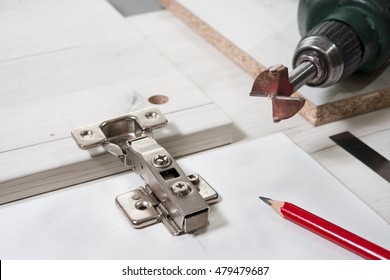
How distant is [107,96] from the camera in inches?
31.1

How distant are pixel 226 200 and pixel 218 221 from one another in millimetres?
35

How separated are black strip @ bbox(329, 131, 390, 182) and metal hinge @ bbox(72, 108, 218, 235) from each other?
0.20 m

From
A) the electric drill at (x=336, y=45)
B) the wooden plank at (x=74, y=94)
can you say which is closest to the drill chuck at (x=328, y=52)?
the electric drill at (x=336, y=45)

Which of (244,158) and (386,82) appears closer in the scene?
(244,158)

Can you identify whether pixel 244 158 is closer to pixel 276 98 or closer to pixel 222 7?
pixel 276 98

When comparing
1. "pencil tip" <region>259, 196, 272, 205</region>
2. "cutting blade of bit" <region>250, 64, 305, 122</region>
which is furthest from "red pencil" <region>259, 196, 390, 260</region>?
"cutting blade of bit" <region>250, 64, 305, 122</region>

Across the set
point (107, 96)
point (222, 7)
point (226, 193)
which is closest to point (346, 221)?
point (226, 193)

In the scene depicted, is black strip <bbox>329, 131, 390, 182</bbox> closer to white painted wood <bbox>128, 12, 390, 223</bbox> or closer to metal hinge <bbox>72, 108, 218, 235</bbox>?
white painted wood <bbox>128, 12, 390, 223</bbox>

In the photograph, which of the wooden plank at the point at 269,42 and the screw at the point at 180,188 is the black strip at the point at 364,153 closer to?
the wooden plank at the point at 269,42

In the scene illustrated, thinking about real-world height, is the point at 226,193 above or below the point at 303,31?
below

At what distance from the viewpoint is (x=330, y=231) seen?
1.87 ft

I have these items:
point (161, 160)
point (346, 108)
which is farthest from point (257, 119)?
point (161, 160)

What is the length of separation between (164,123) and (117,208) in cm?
12

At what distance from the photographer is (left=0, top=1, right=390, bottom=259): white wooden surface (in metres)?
0.58
